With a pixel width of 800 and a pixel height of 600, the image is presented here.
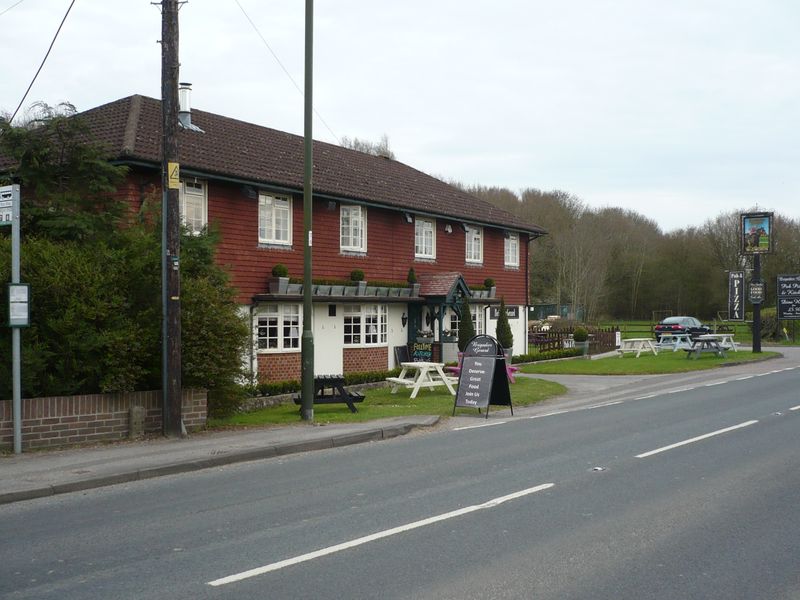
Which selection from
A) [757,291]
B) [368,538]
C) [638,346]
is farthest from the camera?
[757,291]

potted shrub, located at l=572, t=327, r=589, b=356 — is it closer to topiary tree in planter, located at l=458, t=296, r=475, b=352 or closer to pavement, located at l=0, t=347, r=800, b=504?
topiary tree in planter, located at l=458, t=296, r=475, b=352

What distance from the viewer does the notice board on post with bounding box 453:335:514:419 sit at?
16719mm

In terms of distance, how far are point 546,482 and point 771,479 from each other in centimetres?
254

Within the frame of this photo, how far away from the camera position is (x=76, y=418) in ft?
40.1

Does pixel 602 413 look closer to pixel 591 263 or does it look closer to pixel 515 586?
pixel 515 586

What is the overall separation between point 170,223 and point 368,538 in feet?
24.4

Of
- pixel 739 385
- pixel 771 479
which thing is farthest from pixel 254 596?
pixel 739 385

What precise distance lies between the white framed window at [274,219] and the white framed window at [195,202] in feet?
6.43

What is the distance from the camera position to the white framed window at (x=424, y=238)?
98.1ft

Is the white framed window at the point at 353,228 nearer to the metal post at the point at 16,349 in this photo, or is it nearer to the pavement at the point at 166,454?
the pavement at the point at 166,454

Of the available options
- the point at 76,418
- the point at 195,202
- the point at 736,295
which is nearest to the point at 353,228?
the point at 195,202

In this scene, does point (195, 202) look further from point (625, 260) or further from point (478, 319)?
point (625, 260)

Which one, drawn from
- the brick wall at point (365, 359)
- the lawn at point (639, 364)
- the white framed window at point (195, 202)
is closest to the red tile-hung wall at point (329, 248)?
the white framed window at point (195, 202)

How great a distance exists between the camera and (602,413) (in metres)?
16.7
